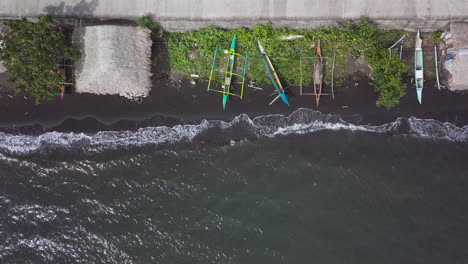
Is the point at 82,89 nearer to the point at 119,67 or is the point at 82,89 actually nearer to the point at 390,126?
the point at 119,67

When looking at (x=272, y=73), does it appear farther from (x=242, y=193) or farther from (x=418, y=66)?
(x=418, y=66)

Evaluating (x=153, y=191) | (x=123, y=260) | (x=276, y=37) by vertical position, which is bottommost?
(x=123, y=260)

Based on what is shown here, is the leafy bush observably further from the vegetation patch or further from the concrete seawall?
the vegetation patch

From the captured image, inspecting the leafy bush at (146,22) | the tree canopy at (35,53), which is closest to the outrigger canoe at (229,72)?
the leafy bush at (146,22)

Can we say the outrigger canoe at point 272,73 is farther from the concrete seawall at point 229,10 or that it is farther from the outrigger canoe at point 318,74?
the outrigger canoe at point 318,74

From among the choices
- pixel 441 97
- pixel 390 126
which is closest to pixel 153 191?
pixel 390 126
